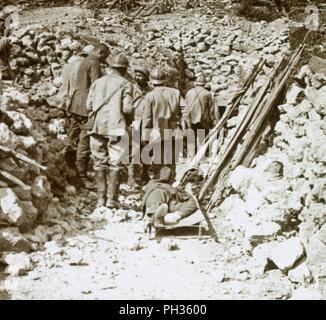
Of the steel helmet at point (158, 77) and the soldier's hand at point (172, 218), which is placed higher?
the steel helmet at point (158, 77)

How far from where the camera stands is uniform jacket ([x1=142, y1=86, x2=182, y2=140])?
15.1 feet

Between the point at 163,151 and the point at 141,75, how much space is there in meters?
0.75

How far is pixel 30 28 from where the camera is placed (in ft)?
15.7

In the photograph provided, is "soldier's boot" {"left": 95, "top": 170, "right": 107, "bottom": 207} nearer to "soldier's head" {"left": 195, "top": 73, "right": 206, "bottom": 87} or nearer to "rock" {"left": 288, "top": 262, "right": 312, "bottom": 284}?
"soldier's head" {"left": 195, "top": 73, "right": 206, "bottom": 87}

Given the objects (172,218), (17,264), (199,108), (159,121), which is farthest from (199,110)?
(17,264)

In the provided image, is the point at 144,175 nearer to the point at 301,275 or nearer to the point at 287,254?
the point at 287,254

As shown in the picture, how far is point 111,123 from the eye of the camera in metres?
4.48

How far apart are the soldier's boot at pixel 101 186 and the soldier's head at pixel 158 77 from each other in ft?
2.62

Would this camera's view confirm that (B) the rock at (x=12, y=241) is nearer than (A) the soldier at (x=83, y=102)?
Yes

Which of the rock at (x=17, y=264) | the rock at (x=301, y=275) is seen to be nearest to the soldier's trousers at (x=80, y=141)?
the rock at (x=17, y=264)

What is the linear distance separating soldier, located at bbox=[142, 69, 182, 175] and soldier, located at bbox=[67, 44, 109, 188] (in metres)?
0.45

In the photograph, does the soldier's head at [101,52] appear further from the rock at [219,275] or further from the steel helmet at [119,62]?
the rock at [219,275]

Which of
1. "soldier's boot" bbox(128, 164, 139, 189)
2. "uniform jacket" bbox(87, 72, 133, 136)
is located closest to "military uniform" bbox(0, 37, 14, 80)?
"uniform jacket" bbox(87, 72, 133, 136)

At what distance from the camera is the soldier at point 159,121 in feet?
15.1
